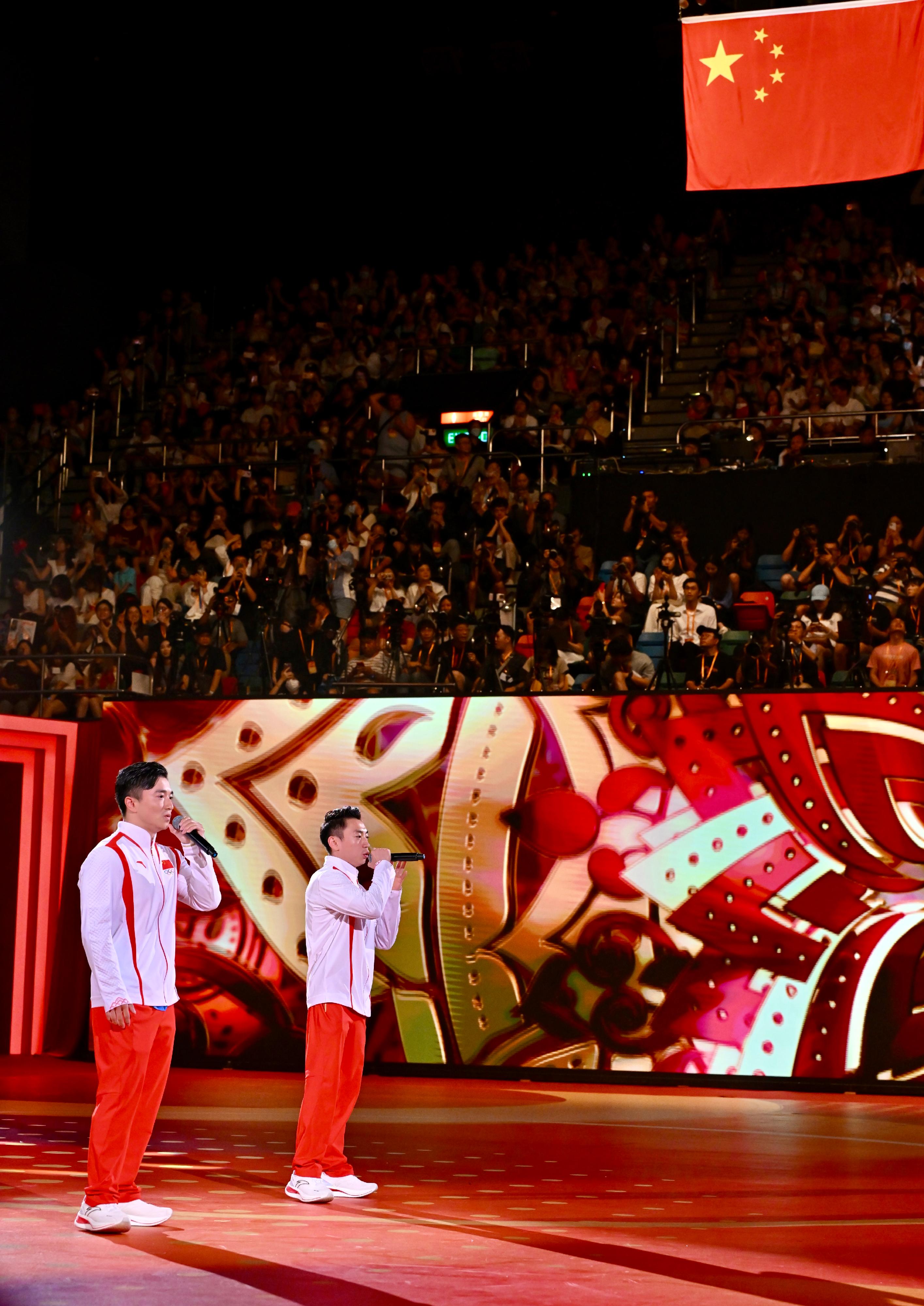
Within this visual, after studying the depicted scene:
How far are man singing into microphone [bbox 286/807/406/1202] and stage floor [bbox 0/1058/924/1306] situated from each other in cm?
15

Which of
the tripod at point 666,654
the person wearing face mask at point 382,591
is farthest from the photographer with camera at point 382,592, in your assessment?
the tripod at point 666,654

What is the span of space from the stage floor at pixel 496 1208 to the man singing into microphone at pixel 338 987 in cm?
15

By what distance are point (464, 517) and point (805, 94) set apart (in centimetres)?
578

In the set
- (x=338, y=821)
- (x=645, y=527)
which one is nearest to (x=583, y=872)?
Answer: (x=645, y=527)

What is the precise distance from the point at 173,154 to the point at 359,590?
11343 millimetres

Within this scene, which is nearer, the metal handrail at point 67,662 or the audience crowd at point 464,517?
the audience crowd at point 464,517

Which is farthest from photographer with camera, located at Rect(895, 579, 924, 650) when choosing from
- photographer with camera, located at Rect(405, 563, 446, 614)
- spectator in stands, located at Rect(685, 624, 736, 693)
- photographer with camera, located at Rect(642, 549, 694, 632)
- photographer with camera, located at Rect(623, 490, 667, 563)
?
photographer with camera, located at Rect(405, 563, 446, 614)

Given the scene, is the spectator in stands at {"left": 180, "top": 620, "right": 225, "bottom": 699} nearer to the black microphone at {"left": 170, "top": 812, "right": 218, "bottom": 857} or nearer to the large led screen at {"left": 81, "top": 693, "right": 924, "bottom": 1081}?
the large led screen at {"left": 81, "top": 693, "right": 924, "bottom": 1081}

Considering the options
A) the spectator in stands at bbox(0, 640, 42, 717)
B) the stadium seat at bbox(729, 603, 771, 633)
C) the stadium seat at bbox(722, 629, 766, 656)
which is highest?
the stadium seat at bbox(729, 603, 771, 633)

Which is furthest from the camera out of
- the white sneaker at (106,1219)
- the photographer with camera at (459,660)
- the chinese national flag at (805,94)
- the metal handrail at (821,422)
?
the metal handrail at (821,422)

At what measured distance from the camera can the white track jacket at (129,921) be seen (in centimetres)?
568

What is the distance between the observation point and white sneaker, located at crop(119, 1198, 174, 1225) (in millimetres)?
5715

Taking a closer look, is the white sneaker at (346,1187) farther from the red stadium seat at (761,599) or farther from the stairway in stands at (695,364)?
the stairway in stands at (695,364)

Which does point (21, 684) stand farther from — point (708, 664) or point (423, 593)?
point (708, 664)
